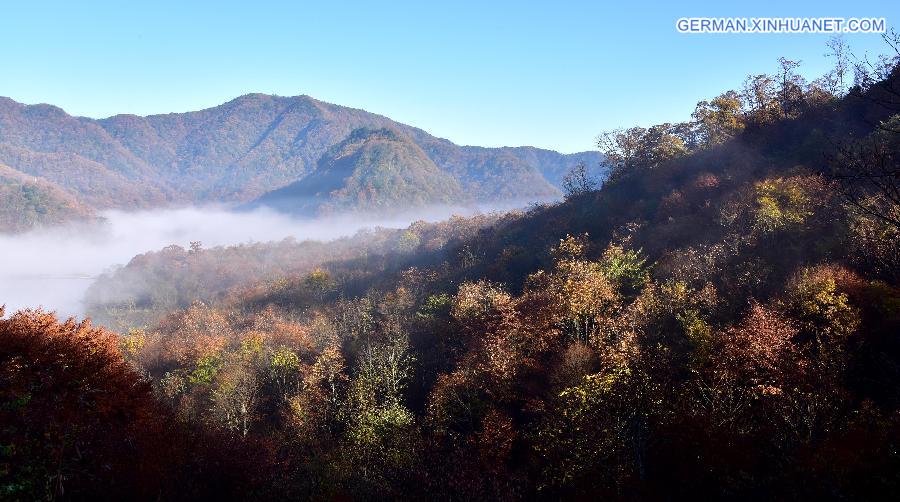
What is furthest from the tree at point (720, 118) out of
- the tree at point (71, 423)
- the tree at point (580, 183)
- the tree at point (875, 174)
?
the tree at point (71, 423)

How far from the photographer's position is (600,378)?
27.9 meters

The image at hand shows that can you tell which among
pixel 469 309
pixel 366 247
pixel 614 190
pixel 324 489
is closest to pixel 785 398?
pixel 324 489

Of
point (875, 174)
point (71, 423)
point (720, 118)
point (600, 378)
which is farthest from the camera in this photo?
point (720, 118)

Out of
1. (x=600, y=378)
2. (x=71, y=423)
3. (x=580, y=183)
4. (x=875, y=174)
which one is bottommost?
(x=600, y=378)

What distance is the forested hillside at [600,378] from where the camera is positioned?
2073 centimetres

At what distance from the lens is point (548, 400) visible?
33.7 metres

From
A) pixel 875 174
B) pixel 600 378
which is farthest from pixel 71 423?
pixel 875 174

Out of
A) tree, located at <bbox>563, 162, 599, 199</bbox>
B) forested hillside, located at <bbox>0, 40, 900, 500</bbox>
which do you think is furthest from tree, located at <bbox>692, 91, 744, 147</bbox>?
tree, located at <bbox>563, 162, 599, 199</bbox>

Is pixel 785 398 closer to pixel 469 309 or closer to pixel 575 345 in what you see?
pixel 575 345

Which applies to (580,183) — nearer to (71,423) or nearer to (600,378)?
(600,378)

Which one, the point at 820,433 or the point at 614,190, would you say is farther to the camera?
the point at 614,190

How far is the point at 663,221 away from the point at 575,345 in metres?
37.5

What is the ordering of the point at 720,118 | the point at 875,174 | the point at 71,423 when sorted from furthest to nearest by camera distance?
the point at 720,118
the point at 71,423
the point at 875,174

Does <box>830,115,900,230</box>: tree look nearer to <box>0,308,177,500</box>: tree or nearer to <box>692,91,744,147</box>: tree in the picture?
<box>0,308,177,500</box>: tree
